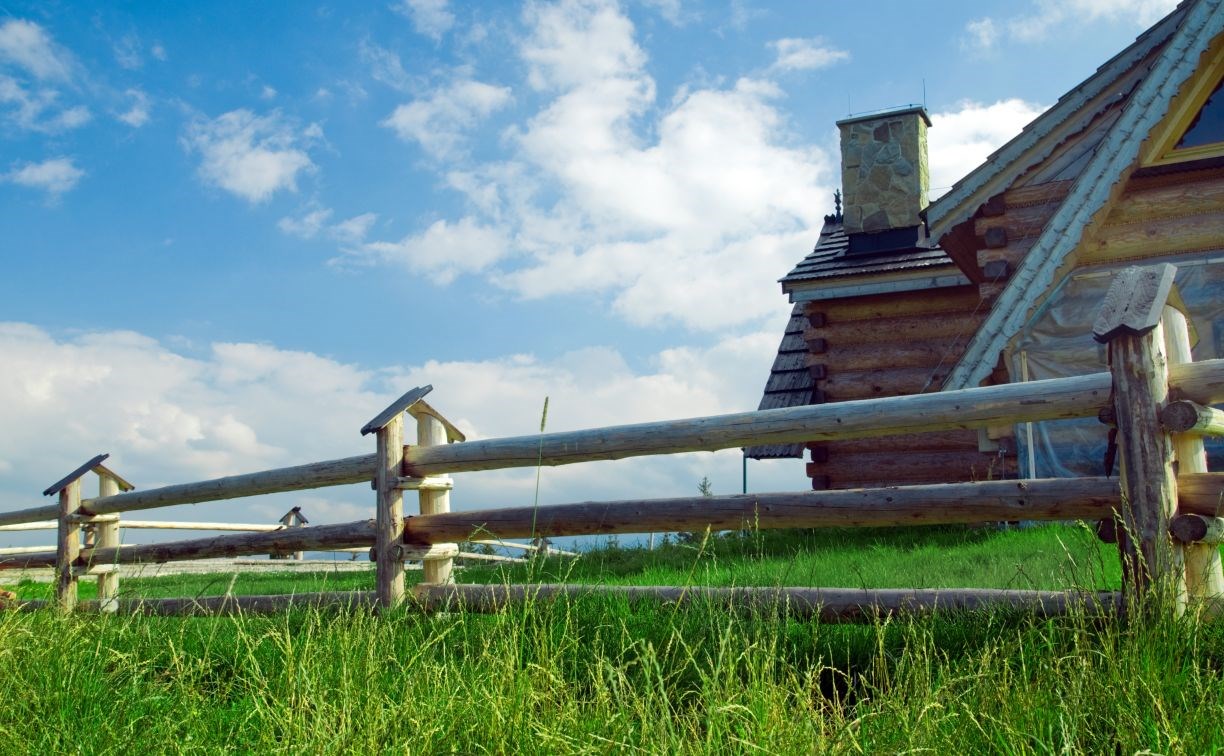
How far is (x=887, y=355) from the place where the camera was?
15141 mm

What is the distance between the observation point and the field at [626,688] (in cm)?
273

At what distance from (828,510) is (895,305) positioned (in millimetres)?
10639

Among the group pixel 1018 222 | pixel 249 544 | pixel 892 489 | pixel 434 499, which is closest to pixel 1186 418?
pixel 892 489

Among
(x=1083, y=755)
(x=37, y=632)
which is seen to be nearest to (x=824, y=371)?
(x=37, y=632)

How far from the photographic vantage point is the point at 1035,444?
37.9 feet

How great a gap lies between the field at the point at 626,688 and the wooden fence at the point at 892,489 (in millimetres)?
345

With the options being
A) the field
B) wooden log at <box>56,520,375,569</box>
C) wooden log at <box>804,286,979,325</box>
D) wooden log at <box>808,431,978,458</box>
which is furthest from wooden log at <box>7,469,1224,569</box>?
wooden log at <box>804,286,979,325</box>

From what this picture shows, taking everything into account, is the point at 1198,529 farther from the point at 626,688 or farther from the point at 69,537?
the point at 69,537

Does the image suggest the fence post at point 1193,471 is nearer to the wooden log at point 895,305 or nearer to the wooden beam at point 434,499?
the wooden beam at point 434,499

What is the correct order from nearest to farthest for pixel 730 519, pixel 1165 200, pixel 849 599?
pixel 849 599 → pixel 730 519 → pixel 1165 200

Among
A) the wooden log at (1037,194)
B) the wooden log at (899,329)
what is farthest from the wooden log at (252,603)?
the wooden log at (899,329)

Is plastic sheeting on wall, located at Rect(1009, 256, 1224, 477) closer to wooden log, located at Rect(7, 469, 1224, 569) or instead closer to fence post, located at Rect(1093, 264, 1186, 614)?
wooden log, located at Rect(7, 469, 1224, 569)

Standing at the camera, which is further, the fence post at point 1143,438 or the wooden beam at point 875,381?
the wooden beam at point 875,381

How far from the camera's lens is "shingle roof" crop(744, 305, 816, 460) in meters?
15.5
